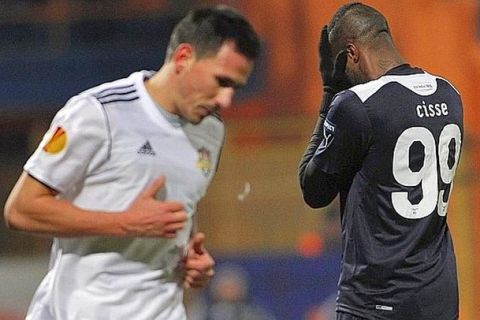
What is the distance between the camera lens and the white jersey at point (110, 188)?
6.73 ft

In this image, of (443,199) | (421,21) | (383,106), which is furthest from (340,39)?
(421,21)

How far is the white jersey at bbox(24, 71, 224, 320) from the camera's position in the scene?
2.05m

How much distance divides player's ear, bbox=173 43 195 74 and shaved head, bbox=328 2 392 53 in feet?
1.00

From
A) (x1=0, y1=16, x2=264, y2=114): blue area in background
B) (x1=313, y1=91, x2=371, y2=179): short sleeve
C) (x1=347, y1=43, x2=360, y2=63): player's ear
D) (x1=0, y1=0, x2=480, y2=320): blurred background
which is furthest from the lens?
(x1=0, y1=16, x2=264, y2=114): blue area in background

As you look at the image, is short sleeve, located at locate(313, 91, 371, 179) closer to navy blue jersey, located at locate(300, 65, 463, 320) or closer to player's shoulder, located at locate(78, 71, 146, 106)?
navy blue jersey, located at locate(300, 65, 463, 320)

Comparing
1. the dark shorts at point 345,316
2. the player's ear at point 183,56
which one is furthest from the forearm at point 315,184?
the player's ear at point 183,56

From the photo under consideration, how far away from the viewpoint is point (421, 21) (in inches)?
194

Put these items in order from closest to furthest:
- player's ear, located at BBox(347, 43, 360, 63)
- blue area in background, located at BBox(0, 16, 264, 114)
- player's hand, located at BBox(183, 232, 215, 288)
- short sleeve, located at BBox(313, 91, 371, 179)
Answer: short sleeve, located at BBox(313, 91, 371, 179)
player's ear, located at BBox(347, 43, 360, 63)
player's hand, located at BBox(183, 232, 215, 288)
blue area in background, located at BBox(0, 16, 264, 114)

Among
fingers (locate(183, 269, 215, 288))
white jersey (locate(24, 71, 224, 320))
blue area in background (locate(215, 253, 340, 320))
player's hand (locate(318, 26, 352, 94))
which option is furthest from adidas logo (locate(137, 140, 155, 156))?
blue area in background (locate(215, 253, 340, 320))

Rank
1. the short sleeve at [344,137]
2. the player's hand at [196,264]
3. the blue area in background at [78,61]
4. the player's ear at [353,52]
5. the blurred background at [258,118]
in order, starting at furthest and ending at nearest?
the blue area in background at [78,61], the blurred background at [258,118], the player's hand at [196,264], the player's ear at [353,52], the short sleeve at [344,137]

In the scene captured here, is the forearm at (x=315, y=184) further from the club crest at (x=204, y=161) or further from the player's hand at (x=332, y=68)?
the club crest at (x=204, y=161)

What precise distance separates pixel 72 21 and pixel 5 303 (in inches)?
59.4

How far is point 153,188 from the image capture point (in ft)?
6.81

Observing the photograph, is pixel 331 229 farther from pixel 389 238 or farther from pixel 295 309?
pixel 389 238
